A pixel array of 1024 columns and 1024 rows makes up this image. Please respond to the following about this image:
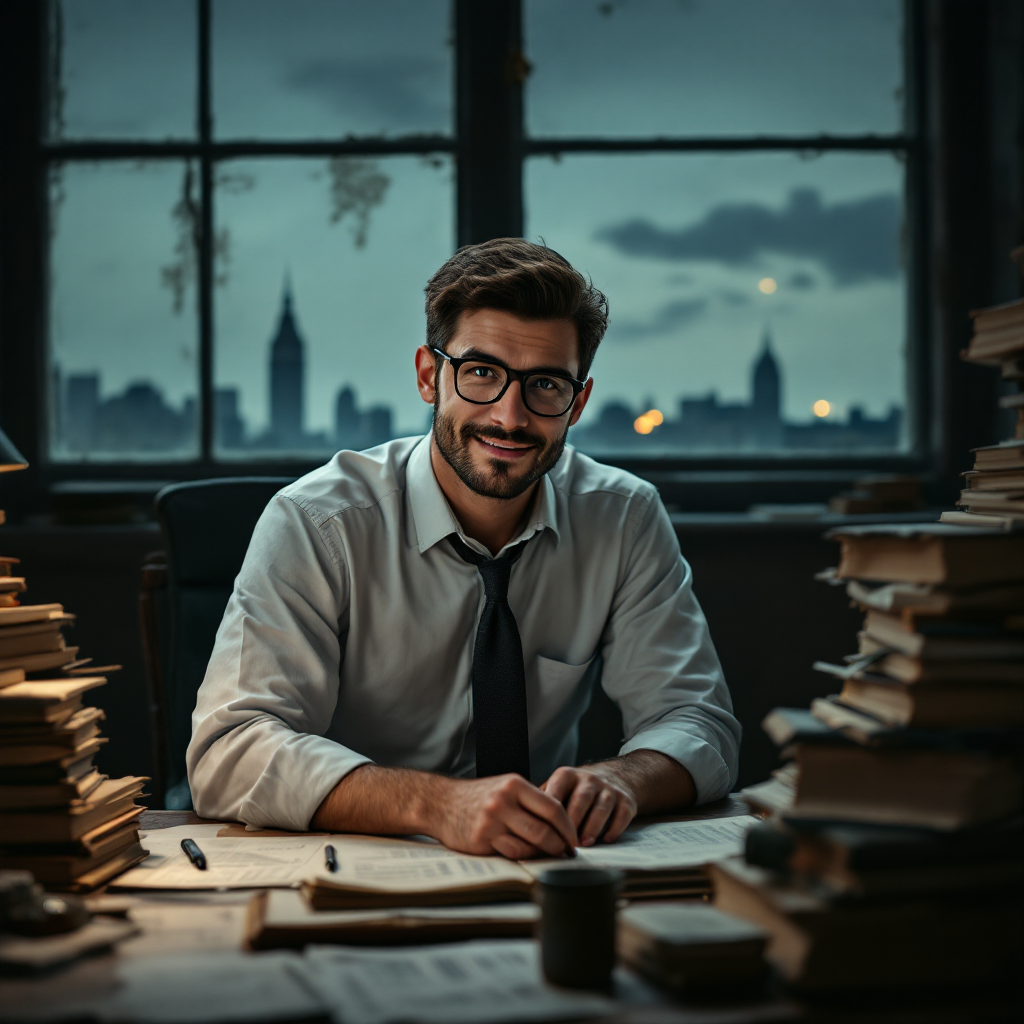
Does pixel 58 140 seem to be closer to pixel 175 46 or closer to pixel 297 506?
pixel 175 46

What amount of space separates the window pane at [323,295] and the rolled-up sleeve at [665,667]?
1290mm

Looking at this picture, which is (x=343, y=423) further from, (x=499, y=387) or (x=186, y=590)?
(x=499, y=387)

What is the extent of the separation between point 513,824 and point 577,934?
1.22 ft

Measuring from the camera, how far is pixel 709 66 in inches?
120

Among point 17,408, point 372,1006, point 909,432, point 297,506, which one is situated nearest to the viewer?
point 372,1006

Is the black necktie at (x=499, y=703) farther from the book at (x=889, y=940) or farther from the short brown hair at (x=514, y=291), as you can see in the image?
the book at (x=889, y=940)

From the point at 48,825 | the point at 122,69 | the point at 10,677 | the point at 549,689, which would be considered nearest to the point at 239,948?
the point at 48,825

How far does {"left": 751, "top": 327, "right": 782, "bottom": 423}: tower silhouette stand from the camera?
10.1 feet

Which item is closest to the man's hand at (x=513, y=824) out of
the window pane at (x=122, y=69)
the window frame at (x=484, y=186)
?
the window frame at (x=484, y=186)

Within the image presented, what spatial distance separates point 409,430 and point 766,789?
7.18 feet

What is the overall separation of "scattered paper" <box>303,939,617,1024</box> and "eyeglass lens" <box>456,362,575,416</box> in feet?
3.48

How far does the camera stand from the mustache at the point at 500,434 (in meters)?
1.77

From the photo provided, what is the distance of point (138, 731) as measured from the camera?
2789 millimetres

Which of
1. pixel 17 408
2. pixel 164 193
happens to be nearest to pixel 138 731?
pixel 17 408
